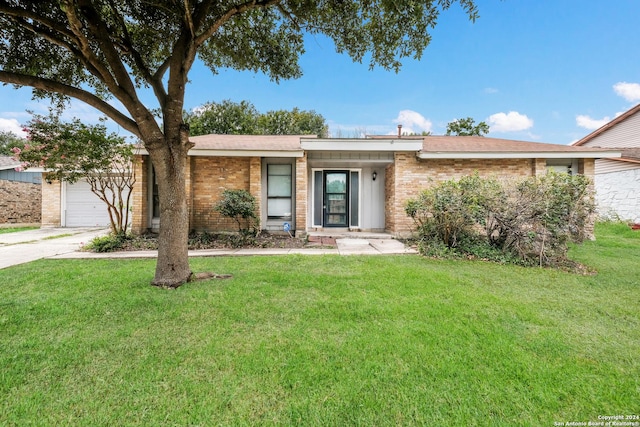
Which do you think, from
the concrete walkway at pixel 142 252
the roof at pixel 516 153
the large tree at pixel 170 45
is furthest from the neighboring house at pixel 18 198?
the roof at pixel 516 153

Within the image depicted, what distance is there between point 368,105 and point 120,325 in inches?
783

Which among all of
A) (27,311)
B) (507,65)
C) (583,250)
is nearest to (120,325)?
(27,311)

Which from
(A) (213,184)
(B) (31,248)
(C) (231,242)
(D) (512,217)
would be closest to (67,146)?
(B) (31,248)

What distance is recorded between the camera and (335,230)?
10.7 meters

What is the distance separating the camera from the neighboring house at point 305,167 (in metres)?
9.07

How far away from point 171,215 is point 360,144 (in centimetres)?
648

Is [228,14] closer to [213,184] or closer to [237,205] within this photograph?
[237,205]

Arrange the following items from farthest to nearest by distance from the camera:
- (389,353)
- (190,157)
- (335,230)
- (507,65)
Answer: (507,65) < (335,230) < (190,157) < (389,353)

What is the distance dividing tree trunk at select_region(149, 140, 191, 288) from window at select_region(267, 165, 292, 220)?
213 inches

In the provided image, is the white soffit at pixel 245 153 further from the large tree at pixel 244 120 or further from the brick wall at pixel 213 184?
the large tree at pixel 244 120

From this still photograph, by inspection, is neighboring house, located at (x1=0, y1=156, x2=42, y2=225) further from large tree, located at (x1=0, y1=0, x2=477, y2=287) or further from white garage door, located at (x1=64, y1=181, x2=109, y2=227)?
large tree, located at (x1=0, y1=0, x2=477, y2=287)

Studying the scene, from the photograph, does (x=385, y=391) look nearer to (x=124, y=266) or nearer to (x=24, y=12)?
(x=124, y=266)

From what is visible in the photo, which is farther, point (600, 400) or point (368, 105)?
point (368, 105)

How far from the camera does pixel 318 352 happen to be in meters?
2.49
